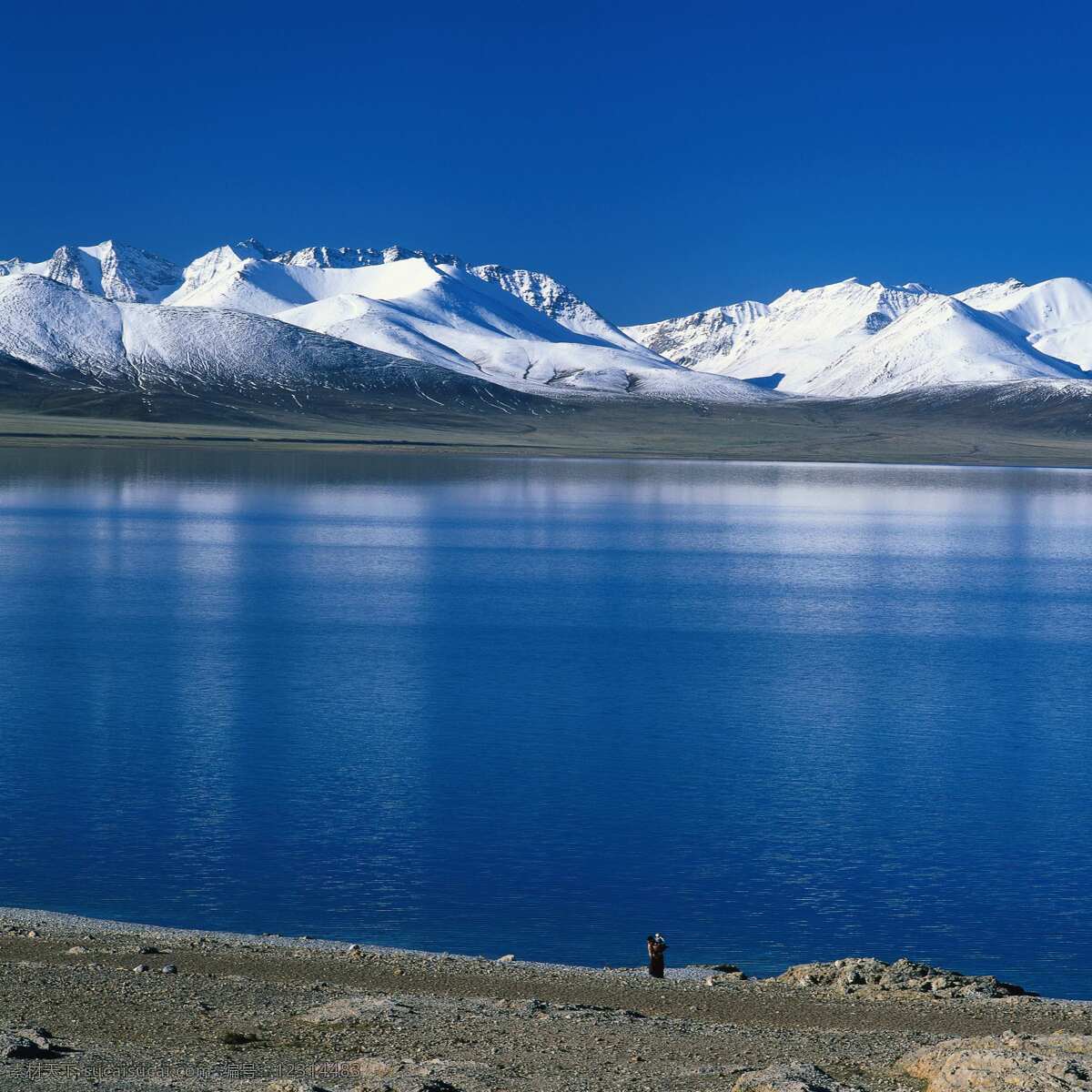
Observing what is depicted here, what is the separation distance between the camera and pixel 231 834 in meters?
21.0

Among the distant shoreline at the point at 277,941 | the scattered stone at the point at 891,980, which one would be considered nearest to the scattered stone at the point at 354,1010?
the distant shoreline at the point at 277,941

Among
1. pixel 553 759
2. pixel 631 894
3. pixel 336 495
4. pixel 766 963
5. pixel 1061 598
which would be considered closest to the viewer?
pixel 766 963

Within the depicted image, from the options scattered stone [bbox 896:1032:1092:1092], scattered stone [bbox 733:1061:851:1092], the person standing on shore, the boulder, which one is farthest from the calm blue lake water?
the boulder

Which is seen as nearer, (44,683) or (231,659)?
(44,683)

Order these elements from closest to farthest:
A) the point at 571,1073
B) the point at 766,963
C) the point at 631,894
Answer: the point at 571,1073 → the point at 766,963 → the point at 631,894

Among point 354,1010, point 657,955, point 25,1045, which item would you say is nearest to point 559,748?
point 657,955

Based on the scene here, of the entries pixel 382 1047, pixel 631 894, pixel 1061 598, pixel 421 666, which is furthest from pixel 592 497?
pixel 382 1047

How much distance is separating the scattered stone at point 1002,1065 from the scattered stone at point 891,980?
2185 mm

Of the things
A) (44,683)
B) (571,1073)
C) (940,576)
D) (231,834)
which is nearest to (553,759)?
(231,834)

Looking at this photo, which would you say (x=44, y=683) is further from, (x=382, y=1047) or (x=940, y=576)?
(x=940, y=576)

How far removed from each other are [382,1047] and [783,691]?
2029cm

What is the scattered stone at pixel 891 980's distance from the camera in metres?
15.0

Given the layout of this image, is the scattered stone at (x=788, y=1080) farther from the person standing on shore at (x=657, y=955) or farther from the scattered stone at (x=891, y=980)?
the person standing on shore at (x=657, y=955)

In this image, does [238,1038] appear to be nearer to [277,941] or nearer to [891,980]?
[277,941]
